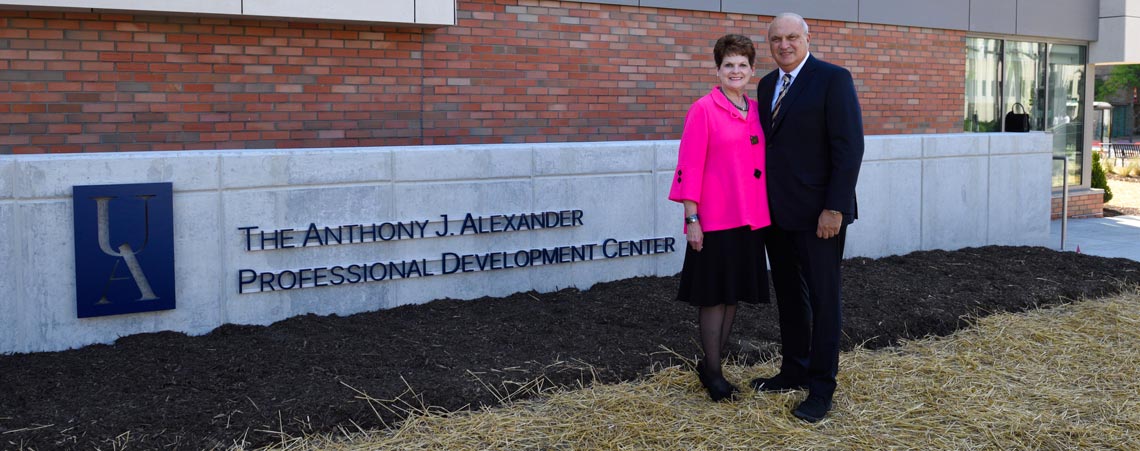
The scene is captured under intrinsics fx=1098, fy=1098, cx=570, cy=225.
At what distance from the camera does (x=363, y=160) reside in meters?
6.64

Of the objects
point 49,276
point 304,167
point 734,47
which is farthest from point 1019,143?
point 49,276

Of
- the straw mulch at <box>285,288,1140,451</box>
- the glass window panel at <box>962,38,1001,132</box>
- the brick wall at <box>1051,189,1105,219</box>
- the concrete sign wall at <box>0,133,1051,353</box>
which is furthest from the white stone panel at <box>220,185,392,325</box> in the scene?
the brick wall at <box>1051,189,1105,219</box>

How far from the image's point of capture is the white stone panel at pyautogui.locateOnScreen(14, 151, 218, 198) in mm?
5660

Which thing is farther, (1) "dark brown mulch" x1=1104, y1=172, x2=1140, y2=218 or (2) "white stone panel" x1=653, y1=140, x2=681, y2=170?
(1) "dark brown mulch" x1=1104, y1=172, x2=1140, y2=218

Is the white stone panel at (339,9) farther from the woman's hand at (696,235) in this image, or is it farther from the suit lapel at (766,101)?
the woman's hand at (696,235)

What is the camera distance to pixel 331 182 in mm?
6527

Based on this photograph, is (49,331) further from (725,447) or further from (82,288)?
(725,447)

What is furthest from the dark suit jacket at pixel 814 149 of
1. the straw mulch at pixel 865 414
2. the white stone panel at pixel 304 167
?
the white stone panel at pixel 304 167

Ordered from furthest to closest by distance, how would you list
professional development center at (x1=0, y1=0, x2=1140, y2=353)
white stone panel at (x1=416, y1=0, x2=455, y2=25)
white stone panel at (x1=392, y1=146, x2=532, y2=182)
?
1. white stone panel at (x1=416, y1=0, x2=455, y2=25)
2. white stone panel at (x1=392, y1=146, x2=532, y2=182)
3. professional development center at (x1=0, y1=0, x2=1140, y2=353)

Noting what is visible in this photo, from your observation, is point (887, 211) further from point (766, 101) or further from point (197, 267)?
point (197, 267)

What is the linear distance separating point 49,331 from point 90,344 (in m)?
0.21

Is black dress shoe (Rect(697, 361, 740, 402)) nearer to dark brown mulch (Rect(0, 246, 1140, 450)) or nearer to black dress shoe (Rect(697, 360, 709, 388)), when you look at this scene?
black dress shoe (Rect(697, 360, 709, 388))

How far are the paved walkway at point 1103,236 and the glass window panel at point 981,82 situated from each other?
156 centimetres

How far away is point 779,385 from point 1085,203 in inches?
461
